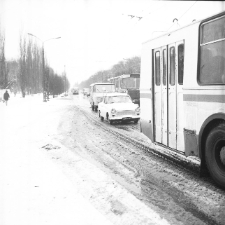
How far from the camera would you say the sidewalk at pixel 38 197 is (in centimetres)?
355

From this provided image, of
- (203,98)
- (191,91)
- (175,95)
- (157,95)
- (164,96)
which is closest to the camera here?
(203,98)

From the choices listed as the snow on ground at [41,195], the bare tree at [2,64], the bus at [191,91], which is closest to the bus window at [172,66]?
the bus at [191,91]

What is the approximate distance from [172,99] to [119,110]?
25.2ft

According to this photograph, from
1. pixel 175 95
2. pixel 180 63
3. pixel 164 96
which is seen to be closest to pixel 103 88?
pixel 164 96

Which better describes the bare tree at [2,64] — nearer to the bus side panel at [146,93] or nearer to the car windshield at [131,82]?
the car windshield at [131,82]

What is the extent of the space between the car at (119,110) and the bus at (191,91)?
655cm

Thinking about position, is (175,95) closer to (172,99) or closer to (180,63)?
(172,99)

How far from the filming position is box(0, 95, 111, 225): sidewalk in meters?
3.55

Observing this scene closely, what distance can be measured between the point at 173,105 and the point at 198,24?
193 cm

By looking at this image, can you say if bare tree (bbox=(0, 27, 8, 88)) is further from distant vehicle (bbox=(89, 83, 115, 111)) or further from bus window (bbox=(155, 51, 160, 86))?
bus window (bbox=(155, 51, 160, 86))

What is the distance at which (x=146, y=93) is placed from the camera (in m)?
7.65

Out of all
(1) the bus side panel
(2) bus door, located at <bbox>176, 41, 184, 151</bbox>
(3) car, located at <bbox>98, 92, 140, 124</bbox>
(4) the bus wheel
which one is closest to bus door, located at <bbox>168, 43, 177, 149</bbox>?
(2) bus door, located at <bbox>176, 41, 184, 151</bbox>

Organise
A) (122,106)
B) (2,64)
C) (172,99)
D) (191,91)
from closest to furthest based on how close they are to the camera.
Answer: (191,91)
(172,99)
(122,106)
(2,64)

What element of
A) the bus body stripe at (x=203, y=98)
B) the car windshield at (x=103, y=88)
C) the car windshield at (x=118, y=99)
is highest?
the car windshield at (x=103, y=88)
